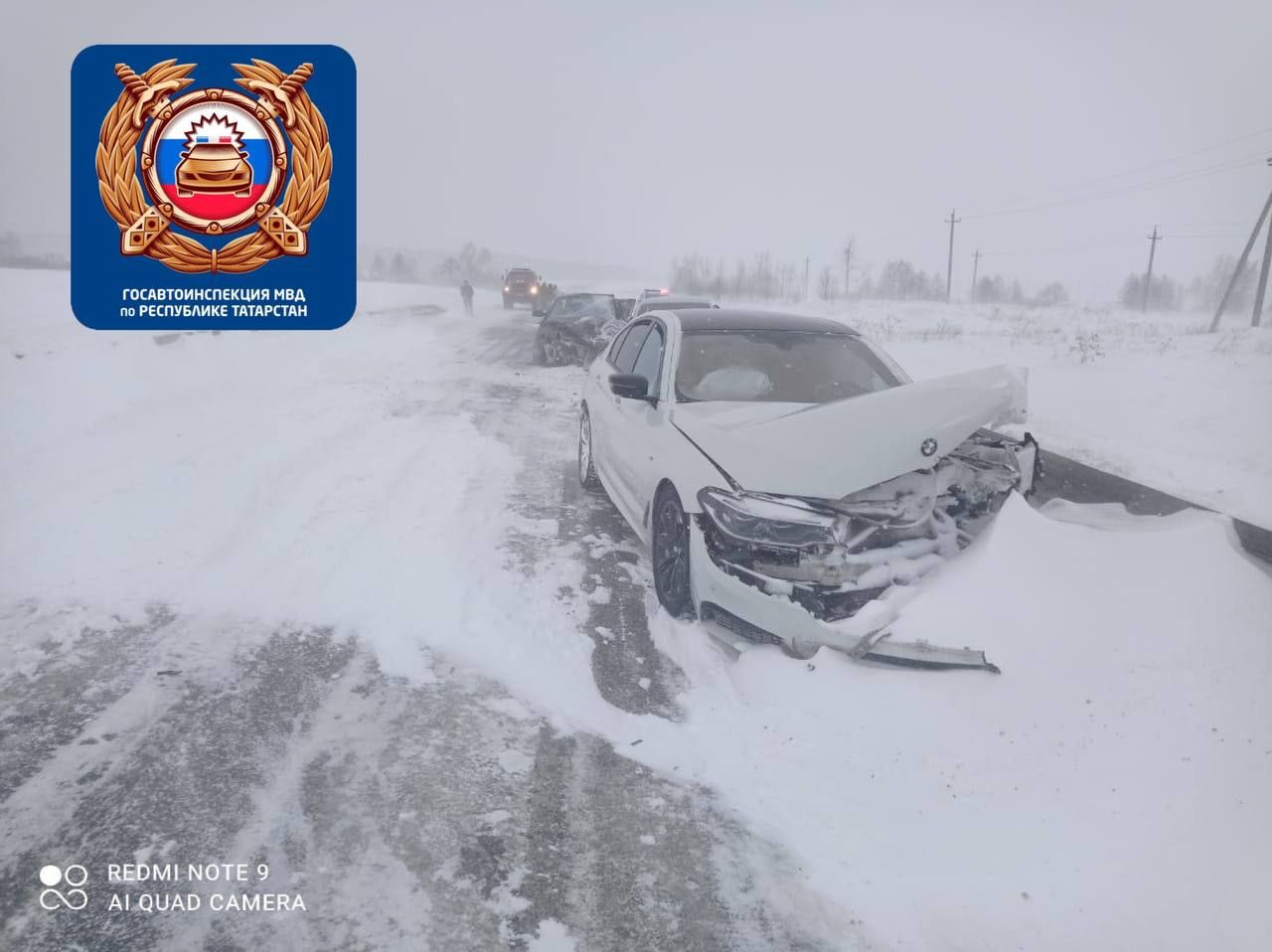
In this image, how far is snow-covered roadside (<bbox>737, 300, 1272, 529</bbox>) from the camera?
778cm

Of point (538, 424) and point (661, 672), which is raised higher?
point (538, 424)

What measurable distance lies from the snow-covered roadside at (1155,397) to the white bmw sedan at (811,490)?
9.66 ft

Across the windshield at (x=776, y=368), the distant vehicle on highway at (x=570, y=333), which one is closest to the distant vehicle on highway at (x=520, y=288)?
the distant vehicle on highway at (x=570, y=333)

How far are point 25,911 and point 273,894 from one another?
2.16 feet

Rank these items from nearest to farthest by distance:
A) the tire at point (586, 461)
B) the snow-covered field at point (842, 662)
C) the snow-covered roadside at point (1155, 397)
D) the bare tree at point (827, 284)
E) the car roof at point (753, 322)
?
the snow-covered field at point (842, 662)
the car roof at point (753, 322)
the tire at point (586, 461)
the snow-covered roadside at point (1155, 397)
the bare tree at point (827, 284)

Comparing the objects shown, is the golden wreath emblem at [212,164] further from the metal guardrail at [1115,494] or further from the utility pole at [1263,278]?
the utility pole at [1263,278]

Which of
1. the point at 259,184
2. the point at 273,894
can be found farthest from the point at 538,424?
the point at 273,894

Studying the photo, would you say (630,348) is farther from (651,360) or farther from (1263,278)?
(1263,278)

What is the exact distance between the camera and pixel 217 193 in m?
5.61

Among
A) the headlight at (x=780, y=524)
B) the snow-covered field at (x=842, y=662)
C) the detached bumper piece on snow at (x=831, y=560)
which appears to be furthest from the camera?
the headlight at (x=780, y=524)

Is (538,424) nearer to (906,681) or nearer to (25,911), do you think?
(906,681)

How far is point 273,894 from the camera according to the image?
2.36m

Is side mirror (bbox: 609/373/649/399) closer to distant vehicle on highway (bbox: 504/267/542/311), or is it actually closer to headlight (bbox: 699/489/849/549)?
headlight (bbox: 699/489/849/549)

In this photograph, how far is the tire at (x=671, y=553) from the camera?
13.5 feet
